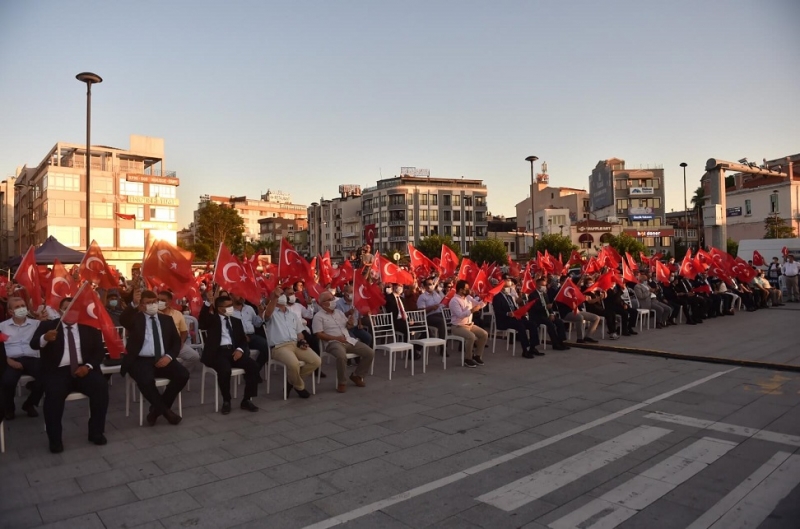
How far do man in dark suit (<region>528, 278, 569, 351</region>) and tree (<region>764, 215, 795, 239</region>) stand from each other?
177 ft

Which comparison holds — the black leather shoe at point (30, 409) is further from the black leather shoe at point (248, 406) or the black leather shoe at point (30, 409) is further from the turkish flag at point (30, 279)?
the black leather shoe at point (248, 406)

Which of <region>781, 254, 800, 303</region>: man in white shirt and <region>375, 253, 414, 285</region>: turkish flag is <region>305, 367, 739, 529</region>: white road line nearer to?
<region>375, 253, 414, 285</region>: turkish flag

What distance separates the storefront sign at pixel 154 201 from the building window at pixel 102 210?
8.30 feet

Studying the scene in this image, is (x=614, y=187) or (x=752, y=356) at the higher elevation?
(x=614, y=187)

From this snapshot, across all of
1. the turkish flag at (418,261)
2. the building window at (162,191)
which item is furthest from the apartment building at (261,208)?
the turkish flag at (418,261)

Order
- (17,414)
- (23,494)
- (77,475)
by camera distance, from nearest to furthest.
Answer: (23,494) → (77,475) → (17,414)

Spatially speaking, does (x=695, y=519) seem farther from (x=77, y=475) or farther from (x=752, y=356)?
(x=752, y=356)

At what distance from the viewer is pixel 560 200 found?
4173 inches

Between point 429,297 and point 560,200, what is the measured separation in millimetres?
98886

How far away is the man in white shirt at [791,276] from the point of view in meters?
23.8

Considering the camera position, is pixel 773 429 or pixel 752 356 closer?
pixel 773 429

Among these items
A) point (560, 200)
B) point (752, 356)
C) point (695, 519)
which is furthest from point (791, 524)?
point (560, 200)

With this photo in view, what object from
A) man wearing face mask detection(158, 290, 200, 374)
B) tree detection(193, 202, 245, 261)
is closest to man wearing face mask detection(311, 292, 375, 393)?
man wearing face mask detection(158, 290, 200, 374)

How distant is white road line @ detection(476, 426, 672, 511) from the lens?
16.0 ft
